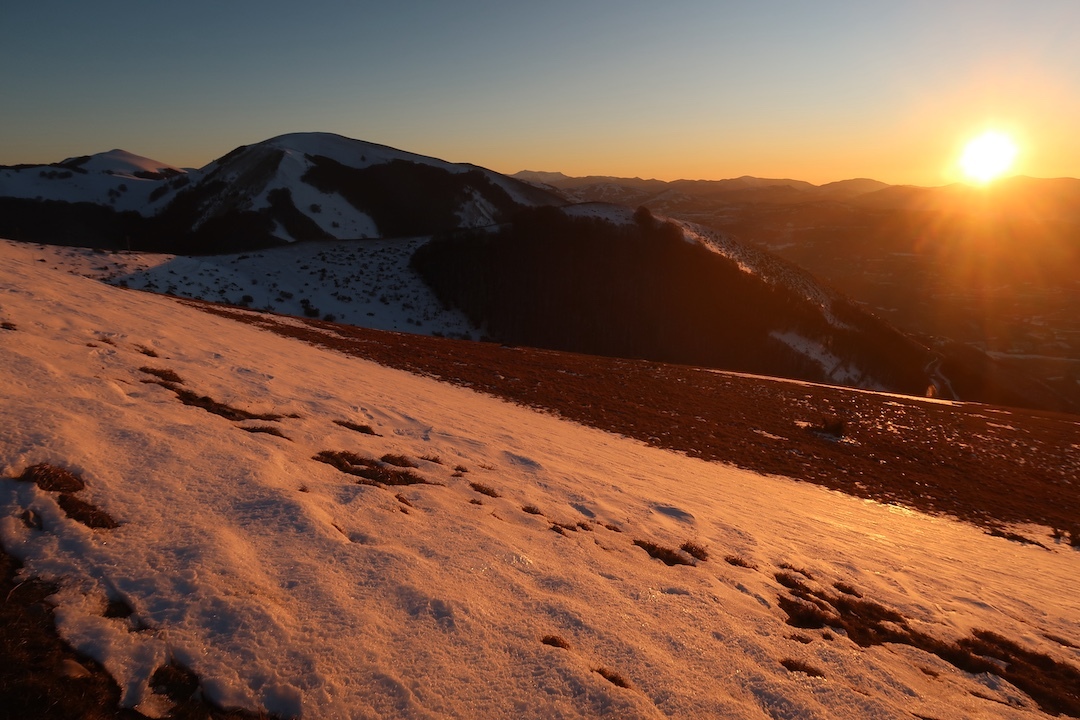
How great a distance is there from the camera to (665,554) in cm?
845

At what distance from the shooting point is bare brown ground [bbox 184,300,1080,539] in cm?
1650

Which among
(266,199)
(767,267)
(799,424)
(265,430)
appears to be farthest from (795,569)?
(266,199)

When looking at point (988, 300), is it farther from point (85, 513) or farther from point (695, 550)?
point (85, 513)

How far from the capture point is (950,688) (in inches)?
256

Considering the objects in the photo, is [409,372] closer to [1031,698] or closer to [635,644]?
[635,644]

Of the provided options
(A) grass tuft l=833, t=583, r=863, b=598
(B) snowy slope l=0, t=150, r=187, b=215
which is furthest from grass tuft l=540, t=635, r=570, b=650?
(B) snowy slope l=0, t=150, r=187, b=215

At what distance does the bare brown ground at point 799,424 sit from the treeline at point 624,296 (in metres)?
26.4

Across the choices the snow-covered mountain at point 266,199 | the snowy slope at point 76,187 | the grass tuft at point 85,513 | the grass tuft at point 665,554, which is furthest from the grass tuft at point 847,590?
the snowy slope at point 76,187

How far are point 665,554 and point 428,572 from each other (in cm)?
395

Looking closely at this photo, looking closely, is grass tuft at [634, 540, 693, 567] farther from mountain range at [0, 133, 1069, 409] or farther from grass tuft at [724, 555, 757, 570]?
mountain range at [0, 133, 1069, 409]

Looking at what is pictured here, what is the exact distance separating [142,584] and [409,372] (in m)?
15.7

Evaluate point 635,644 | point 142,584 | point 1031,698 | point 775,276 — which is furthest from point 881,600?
point 775,276

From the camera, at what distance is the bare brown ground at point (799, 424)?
54.1 ft

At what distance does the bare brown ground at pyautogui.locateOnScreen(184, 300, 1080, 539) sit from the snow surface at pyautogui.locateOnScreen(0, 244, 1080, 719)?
12.5ft
